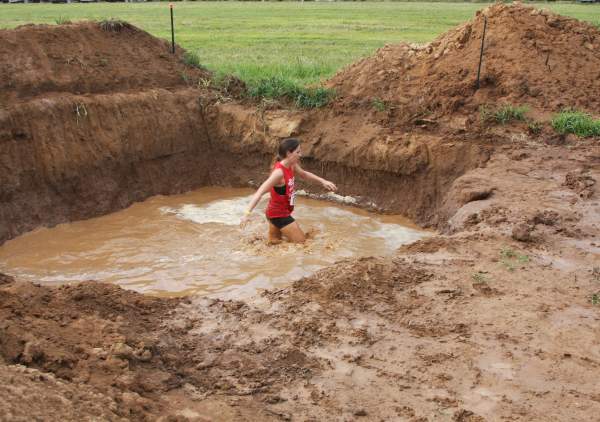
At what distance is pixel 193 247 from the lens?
8.38 metres

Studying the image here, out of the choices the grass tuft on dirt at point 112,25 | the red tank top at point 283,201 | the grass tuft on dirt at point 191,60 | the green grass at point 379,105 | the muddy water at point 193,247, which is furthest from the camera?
the grass tuft on dirt at point 191,60

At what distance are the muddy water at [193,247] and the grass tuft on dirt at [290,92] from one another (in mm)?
2003

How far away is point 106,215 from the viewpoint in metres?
9.85

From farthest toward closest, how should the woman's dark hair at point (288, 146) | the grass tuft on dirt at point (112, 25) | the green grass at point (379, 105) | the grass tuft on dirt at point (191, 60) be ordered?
1. the grass tuft on dirt at point (191, 60)
2. the grass tuft on dirt at point (112, 25)
3. the green grass at point (379, 105)
4. the woman's dark hair at point (288, 146)

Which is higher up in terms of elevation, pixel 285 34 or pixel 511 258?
pixel 285 34

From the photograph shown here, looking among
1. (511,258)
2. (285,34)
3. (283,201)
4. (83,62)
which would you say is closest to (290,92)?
(83,62)

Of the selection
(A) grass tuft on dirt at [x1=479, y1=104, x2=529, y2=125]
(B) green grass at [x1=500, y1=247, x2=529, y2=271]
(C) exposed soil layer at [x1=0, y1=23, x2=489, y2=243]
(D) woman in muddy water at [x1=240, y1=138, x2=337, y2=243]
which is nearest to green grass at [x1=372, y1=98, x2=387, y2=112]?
(C) exposed soil layer at [x1=0, y1=23, x2=489, y2=243]

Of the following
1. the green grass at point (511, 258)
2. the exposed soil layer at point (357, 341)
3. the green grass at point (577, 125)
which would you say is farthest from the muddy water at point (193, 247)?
the green grass at point (577, 125)

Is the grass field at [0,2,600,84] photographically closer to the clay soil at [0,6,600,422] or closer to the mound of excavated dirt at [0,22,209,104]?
the mound of excavated dirt at [0,22,209,104]

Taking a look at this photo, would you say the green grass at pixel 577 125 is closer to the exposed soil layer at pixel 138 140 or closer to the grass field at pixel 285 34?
the exposed soil layer at pixel 138 140

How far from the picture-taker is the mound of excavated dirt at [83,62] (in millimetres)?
9641

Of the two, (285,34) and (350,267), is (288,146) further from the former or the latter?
(285,34)

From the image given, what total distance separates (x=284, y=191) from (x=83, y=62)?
4.95m

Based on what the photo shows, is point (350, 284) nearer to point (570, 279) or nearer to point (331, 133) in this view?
point (570, 279)
